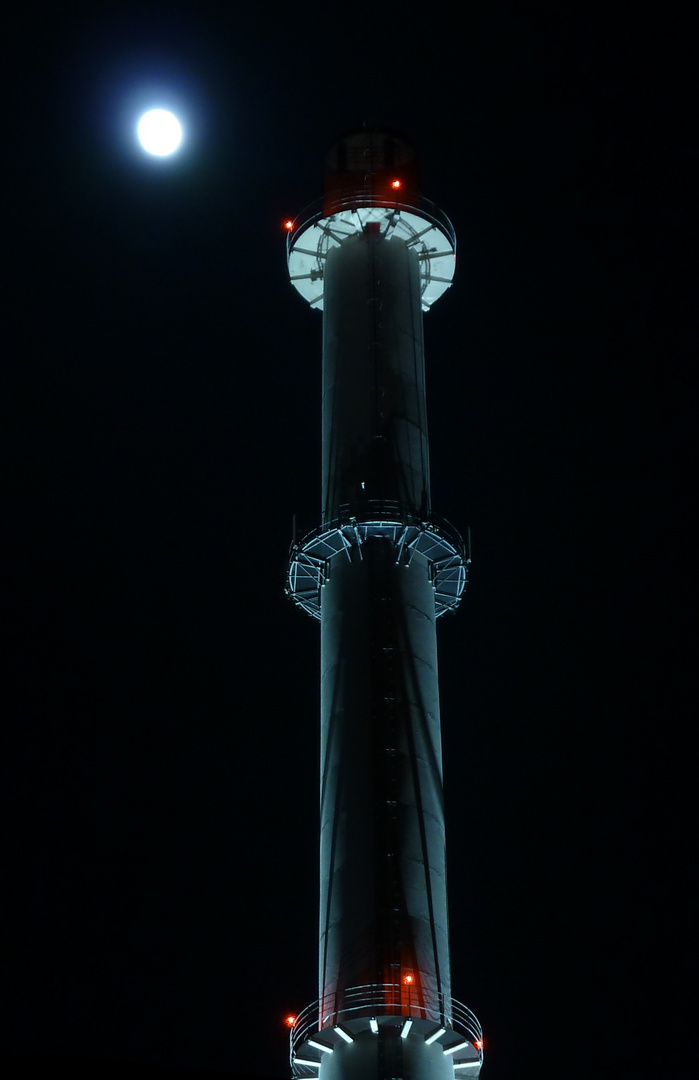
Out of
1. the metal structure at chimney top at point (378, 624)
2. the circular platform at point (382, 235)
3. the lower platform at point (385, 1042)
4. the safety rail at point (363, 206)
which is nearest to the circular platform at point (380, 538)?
the metal structure at chimney top at point (378, 624)

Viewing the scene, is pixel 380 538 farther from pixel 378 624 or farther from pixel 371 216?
pixel 371 216

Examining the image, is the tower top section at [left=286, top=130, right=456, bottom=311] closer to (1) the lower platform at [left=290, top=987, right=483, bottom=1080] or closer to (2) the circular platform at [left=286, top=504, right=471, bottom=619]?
(2) the circular platform at [left=286, top=504, right=471, bottom=619]

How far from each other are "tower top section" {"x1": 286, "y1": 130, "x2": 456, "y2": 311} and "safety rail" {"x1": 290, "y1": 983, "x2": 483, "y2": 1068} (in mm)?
34482

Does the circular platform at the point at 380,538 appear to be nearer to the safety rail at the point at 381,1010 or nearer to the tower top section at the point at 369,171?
the safety rail at the point at 381,1010

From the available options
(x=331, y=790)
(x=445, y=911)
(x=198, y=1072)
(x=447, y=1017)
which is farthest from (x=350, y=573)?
(x=198, y=1072)

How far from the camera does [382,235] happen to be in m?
68.4

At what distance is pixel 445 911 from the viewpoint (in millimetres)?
52188

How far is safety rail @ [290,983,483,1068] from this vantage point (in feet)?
158

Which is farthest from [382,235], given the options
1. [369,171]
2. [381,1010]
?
[381,1010]

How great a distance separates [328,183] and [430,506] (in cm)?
1964

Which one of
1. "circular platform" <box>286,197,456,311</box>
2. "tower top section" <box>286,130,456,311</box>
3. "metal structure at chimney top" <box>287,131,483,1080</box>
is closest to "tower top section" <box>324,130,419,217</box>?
"tower top section" <box>286,130,456,311</box>

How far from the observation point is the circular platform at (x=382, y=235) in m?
68.6

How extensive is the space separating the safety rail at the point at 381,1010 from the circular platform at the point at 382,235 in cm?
3441

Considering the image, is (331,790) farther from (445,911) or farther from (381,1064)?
(381,1064)
